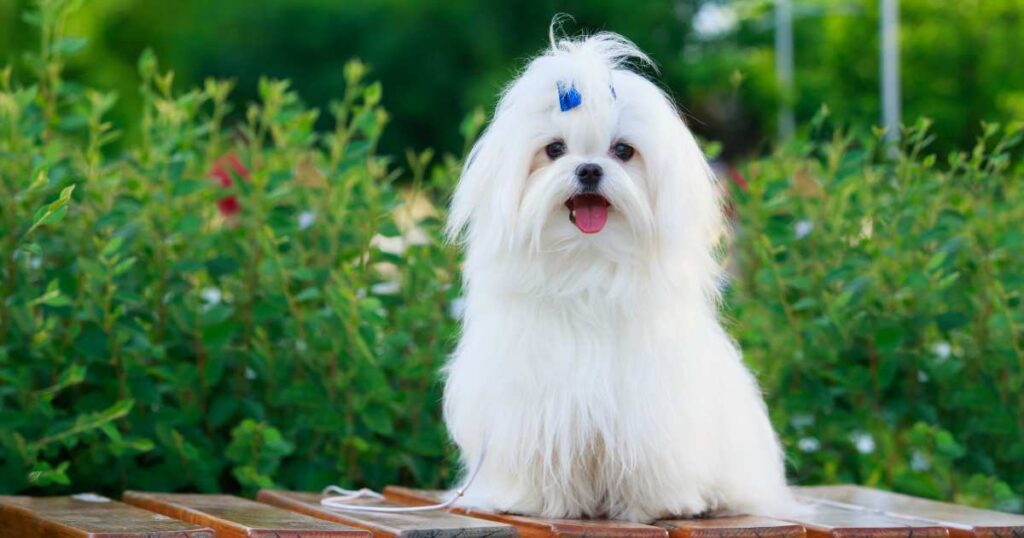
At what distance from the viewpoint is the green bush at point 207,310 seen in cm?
427

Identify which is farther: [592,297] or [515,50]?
[515,50]

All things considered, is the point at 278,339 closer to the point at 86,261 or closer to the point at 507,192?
the point at 86,261

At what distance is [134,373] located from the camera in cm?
439

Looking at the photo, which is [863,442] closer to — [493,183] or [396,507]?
[396,507]

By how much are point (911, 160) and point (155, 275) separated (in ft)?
8.46

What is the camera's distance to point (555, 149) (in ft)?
11.7

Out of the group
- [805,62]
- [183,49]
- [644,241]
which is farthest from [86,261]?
[805,62]

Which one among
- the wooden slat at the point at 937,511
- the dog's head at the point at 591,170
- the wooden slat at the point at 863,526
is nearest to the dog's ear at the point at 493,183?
the dog's head at the point at 591,170

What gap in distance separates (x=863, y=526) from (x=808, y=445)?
5.54 ft

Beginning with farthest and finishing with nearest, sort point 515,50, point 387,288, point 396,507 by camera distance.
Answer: point 515,50
point 387,288
point 396,507

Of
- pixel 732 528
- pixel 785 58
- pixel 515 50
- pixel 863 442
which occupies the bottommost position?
pixel 732 528

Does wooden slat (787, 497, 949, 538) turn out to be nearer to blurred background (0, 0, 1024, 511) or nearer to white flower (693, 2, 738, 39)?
blurred background (0, 0, 1024, 511)

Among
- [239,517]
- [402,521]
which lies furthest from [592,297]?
[239,517]

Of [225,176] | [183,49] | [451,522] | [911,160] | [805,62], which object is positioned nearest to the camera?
[451,522]
